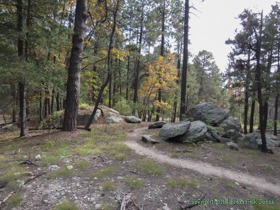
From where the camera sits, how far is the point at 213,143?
7191 mm

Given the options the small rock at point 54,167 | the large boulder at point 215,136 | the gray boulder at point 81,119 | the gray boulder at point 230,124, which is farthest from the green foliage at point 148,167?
the gray boulder at point 81,119

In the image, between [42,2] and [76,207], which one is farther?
[42,2]

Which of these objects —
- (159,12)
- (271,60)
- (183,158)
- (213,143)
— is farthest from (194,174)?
(159,12)

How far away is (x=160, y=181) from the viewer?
3.56 meters

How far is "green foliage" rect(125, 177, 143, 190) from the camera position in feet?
10.5

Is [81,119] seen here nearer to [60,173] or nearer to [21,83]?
[21,83]

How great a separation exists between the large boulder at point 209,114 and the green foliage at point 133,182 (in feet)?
24.7

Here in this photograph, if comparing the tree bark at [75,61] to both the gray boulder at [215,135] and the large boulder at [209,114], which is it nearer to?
the gray boulder at [215,135]

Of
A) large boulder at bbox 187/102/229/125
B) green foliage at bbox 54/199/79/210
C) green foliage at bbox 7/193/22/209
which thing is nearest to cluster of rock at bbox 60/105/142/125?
large boulder at bbox 187/102/229/125

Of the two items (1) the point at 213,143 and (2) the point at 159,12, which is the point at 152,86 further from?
(1) the point at 213,143

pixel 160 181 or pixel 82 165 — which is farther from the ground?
pixel 82 165

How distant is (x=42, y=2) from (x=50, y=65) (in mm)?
2769

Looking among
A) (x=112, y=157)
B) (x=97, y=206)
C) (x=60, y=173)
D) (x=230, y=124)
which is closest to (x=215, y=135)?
(x=230, y=124)

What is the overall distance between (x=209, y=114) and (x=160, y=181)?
771 cm
